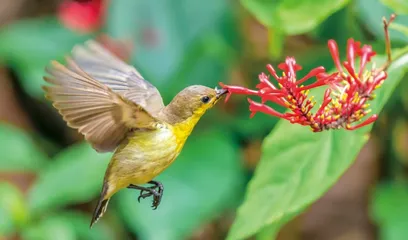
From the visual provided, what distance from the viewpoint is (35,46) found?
8.99ft

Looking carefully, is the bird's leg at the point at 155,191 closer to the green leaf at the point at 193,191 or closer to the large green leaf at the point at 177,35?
the green leaf at the point at 193,191

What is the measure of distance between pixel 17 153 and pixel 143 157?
1.36 meters

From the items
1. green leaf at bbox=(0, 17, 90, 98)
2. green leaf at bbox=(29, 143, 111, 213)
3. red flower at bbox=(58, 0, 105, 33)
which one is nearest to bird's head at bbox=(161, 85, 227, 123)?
green leaf at bbox=(29, 143, 111, 213)

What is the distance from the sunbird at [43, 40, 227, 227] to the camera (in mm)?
922

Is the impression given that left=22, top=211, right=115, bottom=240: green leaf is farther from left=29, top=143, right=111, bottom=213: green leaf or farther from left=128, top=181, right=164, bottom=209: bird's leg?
left=128, top=181, right=164, bottom=209: bird's leg

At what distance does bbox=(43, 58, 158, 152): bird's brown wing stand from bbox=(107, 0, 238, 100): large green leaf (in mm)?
1150

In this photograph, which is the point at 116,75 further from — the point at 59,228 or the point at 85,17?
the point at 85,17

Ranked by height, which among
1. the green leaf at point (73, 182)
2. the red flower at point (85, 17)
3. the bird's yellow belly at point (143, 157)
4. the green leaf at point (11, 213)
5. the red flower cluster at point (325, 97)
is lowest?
the green leaf at point (11, 213)

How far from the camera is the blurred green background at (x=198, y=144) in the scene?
1.86 m

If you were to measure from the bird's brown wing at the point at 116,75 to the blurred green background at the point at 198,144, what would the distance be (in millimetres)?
280

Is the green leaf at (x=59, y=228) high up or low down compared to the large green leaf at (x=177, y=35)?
down

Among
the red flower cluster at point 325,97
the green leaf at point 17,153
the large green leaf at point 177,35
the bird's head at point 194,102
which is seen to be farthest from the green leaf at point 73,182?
the red flower cluster at point 325,97

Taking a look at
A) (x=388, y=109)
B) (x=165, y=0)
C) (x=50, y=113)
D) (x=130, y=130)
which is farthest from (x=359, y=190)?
(x=130, y=130)

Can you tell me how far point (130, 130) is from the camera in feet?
3.34
